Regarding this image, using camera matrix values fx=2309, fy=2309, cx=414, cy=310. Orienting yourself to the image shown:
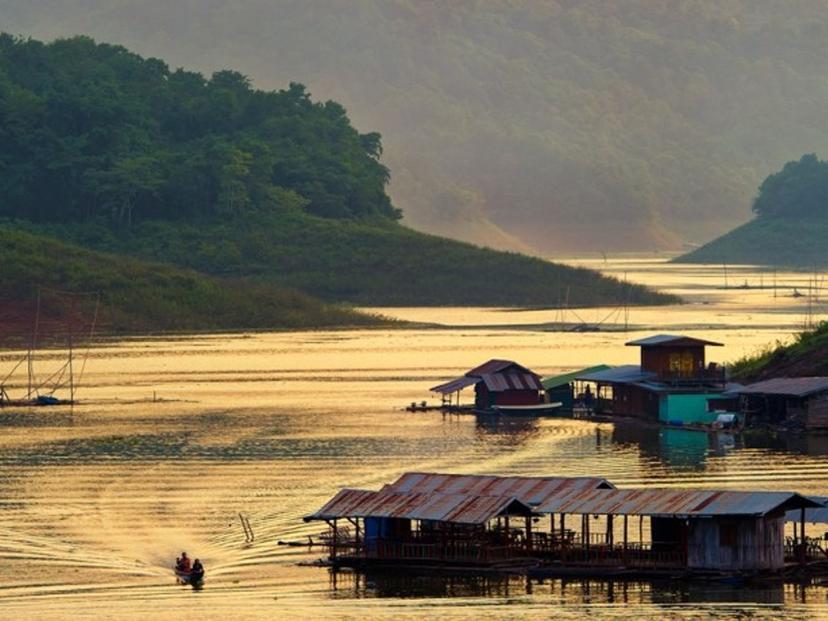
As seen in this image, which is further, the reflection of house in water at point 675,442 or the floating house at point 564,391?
the floating house at point 564,391

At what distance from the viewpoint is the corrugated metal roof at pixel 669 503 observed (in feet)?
210

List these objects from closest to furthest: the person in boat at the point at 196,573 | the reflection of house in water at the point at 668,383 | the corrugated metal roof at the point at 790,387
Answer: the person in boat at the point at 196,573 < the corrugated metal roof at the point at 790,387 < the reflection of house in water at the point at 668,383

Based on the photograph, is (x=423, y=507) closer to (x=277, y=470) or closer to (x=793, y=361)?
(x=277, y=470)

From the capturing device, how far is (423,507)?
67438 millimetres

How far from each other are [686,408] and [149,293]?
81.1 meters

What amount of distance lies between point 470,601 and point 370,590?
138 inches

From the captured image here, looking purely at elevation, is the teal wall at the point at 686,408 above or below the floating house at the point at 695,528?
above

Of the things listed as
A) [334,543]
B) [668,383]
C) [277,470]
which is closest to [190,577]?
[334,543]

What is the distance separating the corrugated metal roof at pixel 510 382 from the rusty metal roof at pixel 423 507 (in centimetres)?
4529

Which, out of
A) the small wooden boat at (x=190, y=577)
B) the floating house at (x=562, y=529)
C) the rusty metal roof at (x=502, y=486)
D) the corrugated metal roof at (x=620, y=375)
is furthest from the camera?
the corrugated metal roof at (x=620, y=375)

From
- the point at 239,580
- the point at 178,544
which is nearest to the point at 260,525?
the point at 178,544

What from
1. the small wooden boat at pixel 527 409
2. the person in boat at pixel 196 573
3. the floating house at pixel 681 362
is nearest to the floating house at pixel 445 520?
the person in boat at pixel 196 573

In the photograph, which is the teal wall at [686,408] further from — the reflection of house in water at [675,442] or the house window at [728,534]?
the house window at [728,534]

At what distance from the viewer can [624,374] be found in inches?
4422
